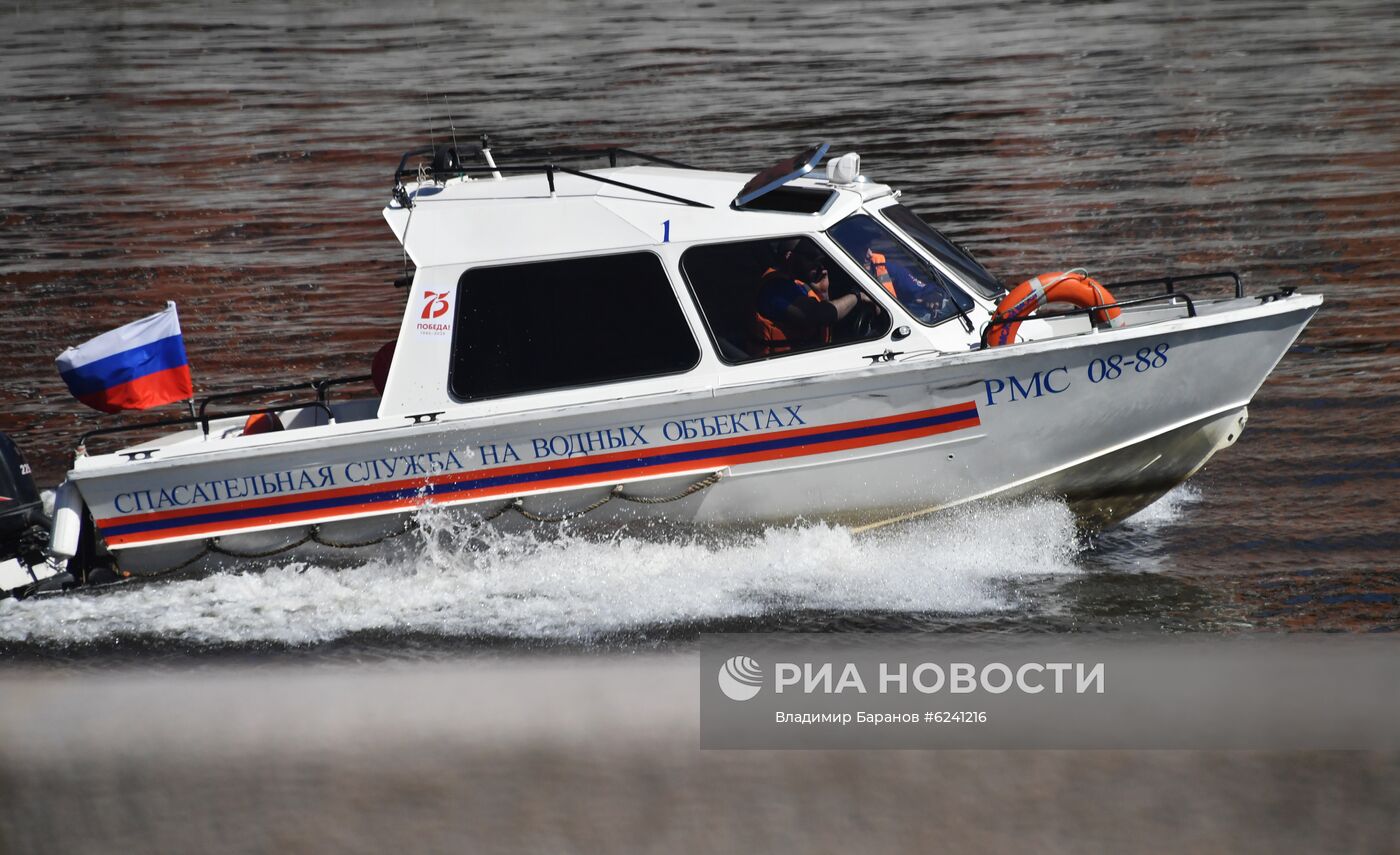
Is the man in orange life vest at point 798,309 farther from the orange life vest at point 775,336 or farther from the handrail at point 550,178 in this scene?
the handrail at point 550,178

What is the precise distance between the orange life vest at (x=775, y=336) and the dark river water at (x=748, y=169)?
44.2 inches

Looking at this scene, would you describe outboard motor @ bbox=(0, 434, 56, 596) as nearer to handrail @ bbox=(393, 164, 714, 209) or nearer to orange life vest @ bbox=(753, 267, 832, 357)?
handrail @ bbox=(393, 164, 714, 209)

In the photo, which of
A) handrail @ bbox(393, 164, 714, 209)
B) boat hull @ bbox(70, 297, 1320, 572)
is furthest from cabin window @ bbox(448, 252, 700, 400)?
handrail @ bbox(393, 164, 714, 209)

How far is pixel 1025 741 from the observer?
97.7 inches

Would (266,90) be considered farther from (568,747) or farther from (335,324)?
(568,747)

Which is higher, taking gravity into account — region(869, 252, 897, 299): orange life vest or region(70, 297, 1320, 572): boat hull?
region(869, 252, 897, 299): orange life vest

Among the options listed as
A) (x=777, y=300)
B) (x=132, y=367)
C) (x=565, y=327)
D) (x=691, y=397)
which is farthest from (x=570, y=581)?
(x=132, y=367)

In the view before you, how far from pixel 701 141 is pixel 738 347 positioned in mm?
14052

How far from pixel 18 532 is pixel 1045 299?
20.8 ft

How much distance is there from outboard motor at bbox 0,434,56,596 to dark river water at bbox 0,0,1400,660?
0.18 m

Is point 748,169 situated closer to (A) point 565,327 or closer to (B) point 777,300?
(B) point 777,300

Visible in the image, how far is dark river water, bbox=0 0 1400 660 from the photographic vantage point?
8016 mm

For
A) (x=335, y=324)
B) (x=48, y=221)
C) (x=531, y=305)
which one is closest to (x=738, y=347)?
(x=531, y=305)

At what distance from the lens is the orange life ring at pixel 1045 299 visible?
788 centimetres
